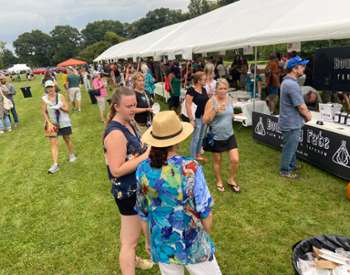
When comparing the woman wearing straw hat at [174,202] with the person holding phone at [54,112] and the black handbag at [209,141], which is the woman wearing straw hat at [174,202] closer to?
the black handbag at [209,141]

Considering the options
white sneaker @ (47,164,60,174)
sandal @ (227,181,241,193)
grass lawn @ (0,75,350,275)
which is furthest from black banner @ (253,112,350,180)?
white sneaker @ (47,164,60,174)

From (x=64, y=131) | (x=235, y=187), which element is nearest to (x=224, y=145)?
(x=235, y=187)

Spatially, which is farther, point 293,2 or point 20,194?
point 293,2

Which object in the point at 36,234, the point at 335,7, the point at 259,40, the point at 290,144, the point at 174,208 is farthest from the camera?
the point at 259,40

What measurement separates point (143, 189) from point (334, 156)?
404 cm

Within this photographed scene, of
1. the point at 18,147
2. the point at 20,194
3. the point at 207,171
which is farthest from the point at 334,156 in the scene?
the point at 18,147

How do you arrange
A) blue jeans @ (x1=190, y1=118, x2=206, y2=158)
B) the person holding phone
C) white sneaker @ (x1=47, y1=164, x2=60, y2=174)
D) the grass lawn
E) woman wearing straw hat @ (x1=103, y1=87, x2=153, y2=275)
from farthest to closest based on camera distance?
white sneaker @ (x1=47, y1=164, x2=60, y2=174) < the person holding phone < blue jeans @ (x1=190, y1=118, x2=206, y2=158) < the grass lawn < woman wearing straw hat @ (x1=103, y1=87, x2=153, y2=275)

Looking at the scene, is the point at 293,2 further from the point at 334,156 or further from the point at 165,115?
the point at 165,115

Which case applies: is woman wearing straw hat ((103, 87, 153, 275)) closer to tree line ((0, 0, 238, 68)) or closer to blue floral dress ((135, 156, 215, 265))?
blue floral dress ((135, 156, 215, 265))

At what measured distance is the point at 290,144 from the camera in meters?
4.55

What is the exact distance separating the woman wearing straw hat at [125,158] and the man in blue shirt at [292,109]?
2706 mm

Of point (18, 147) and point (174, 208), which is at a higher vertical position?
point (174, 208)

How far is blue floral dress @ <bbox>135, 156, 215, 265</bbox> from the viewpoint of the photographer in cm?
165

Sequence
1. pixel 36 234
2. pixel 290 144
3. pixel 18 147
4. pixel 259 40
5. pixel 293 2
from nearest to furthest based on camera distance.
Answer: pixel 36 234
pixel 290 144
pixel 259 40
pixel 293 2
pixel 18 147
